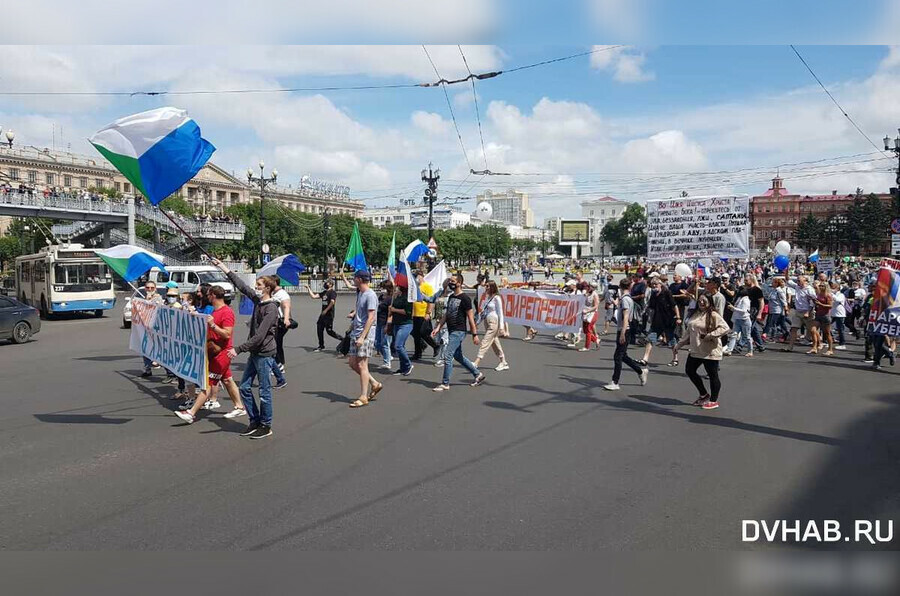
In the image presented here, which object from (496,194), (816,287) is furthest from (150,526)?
(496,194)

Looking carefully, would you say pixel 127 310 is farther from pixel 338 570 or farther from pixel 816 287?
pixel 816 287

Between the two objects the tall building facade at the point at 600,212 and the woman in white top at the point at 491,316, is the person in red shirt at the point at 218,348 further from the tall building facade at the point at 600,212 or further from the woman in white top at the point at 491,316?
the tall building facade at the point at 600,212

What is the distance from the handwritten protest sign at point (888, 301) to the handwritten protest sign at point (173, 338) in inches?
370

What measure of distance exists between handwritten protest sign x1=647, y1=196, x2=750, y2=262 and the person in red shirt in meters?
14.5

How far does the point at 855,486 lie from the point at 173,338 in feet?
25.6

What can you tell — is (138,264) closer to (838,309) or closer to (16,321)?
(16,321)

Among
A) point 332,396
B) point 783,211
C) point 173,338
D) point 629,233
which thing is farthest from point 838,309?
point 629,233

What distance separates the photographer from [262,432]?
23.3 ft

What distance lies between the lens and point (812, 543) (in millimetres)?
4512

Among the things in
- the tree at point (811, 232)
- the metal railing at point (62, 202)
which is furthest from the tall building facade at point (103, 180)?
the tree at point (811, 232)

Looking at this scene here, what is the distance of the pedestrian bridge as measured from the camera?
120 feet

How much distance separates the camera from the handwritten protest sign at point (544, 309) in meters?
13.3

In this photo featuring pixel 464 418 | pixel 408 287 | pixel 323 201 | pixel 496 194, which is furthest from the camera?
pixel 496 194

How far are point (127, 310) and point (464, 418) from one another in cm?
995
